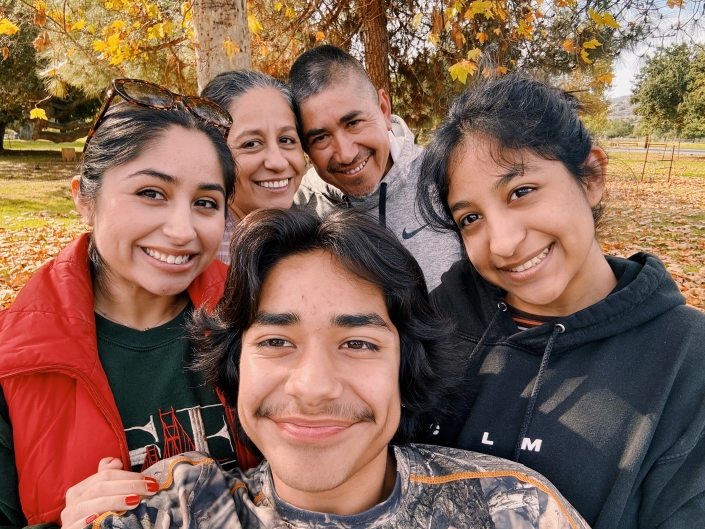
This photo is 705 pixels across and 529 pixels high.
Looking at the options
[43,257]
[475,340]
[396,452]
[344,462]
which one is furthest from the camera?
[43,257]

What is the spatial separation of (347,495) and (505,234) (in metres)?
1.01

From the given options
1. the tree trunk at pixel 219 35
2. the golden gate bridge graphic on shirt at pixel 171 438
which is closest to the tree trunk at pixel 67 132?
the tree trunk at pixel 219 35

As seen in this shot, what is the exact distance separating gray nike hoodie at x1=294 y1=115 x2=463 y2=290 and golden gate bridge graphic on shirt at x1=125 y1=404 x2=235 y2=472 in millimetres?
1712

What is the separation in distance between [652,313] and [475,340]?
644mm

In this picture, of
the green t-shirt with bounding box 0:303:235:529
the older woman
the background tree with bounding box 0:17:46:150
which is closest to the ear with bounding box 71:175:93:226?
the green t-shirt with bounding box 0:303:235:529

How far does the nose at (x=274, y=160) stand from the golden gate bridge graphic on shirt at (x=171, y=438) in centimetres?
148

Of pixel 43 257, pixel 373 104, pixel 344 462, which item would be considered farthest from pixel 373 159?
pixel 43 257

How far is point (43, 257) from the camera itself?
322 inches

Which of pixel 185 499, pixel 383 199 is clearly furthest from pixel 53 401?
pixel 383 199

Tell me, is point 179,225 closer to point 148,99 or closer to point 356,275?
point 148,99

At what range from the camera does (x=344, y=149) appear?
3.44m

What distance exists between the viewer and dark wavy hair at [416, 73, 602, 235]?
1.93 meters

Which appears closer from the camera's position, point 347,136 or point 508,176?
point 508,176

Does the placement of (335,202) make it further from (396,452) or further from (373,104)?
(396,452)
